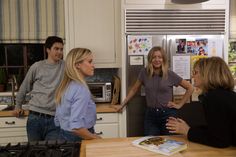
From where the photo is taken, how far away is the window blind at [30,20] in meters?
3.26

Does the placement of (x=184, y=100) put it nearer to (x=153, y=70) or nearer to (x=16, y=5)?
(x=153, y=70)

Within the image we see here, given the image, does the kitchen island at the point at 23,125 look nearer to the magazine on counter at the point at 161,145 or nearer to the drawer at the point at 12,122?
the drawer at the point at 12,122

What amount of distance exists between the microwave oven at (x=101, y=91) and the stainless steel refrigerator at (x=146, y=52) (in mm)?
356

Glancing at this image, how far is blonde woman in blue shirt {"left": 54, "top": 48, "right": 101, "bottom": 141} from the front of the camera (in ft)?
5.17

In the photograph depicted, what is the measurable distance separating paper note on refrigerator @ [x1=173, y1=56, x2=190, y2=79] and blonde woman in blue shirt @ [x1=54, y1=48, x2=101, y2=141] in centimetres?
139

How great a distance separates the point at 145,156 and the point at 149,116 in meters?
1.49

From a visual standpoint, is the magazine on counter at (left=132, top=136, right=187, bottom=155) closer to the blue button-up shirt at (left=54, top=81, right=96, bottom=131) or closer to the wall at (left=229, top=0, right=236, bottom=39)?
the blue button-up shirt at (left=54, top=81, right=96, bottom=131)

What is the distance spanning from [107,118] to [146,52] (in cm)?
82

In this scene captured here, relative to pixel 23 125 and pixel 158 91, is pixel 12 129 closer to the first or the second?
pixel 23 125

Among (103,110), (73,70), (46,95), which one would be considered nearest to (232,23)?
(103,110)

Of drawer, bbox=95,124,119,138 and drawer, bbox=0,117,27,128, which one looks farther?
drawer, bbox=95,124,119,138

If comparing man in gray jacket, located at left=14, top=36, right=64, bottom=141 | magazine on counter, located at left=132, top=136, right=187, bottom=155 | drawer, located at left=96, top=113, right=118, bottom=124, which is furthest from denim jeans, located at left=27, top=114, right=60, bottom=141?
magazine on counter, located at left=132, top=136, right=187, bottom=155

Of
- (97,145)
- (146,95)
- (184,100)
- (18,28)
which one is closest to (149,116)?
(146,95)

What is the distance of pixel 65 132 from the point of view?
1.70m
